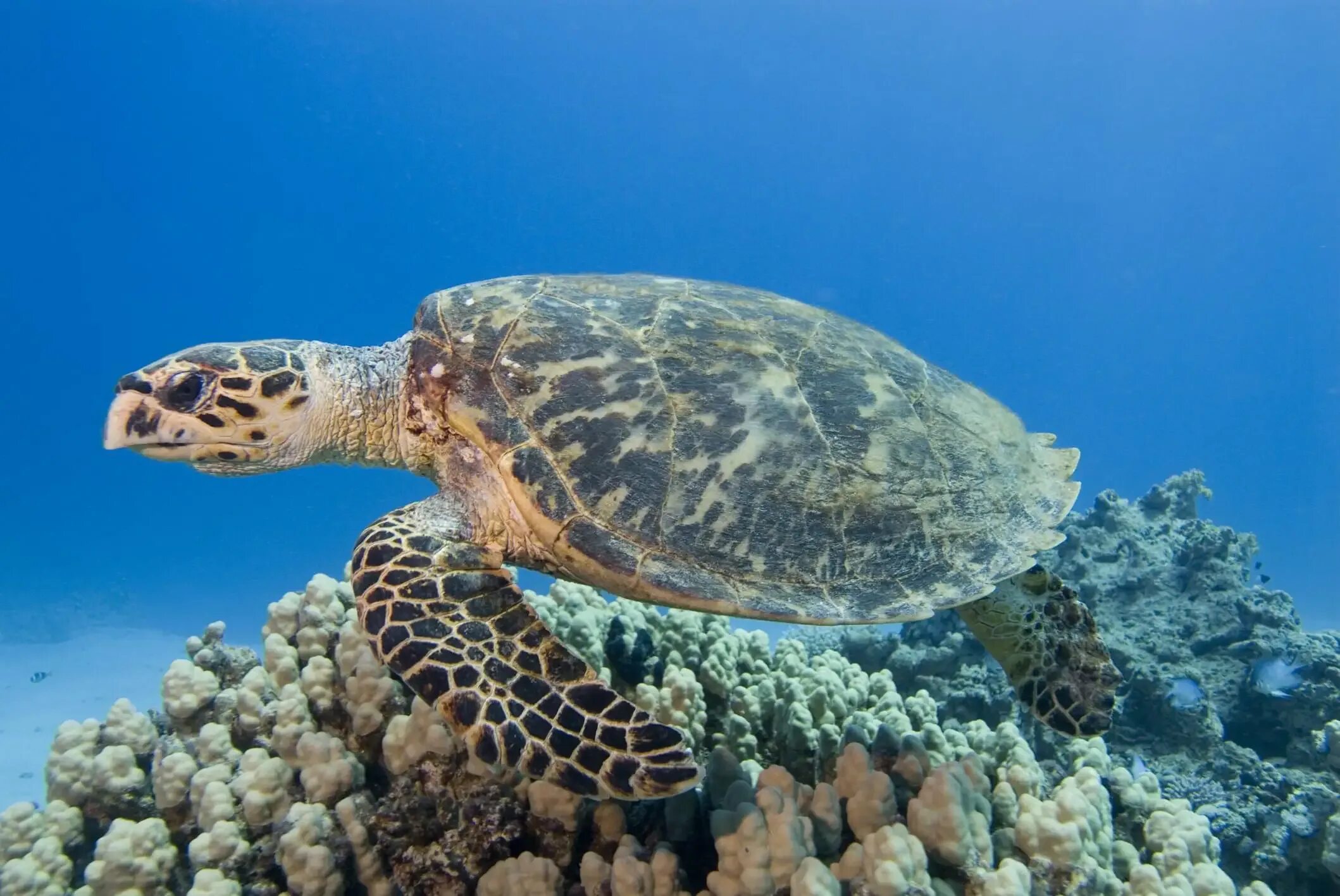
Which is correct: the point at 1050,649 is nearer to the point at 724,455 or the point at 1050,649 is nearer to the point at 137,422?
the point at 724,455

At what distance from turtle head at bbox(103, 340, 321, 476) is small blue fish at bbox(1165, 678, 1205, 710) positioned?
671 cm

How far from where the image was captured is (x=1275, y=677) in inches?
224

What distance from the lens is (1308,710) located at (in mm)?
5320

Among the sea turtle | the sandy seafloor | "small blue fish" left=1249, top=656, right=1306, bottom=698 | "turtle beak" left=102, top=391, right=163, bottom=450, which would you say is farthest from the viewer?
the sandy seafloor

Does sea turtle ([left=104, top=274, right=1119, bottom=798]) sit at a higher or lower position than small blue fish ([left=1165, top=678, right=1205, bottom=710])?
lower

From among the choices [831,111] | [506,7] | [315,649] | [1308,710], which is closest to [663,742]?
[315,649]

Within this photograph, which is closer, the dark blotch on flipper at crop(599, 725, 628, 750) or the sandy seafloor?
the dark blotch on flipper at crop(599, 725, 628, 750)

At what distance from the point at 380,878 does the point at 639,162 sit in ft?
366

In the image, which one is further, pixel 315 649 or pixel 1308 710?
pixel 1308 710

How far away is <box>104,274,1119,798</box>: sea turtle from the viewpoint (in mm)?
2664

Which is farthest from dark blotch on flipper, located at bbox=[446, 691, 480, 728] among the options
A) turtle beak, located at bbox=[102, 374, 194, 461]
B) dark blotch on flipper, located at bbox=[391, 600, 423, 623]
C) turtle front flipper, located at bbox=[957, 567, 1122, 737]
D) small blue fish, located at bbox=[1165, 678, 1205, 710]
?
small blue fish, located at bbox=[1165, 678, 1205, 710]

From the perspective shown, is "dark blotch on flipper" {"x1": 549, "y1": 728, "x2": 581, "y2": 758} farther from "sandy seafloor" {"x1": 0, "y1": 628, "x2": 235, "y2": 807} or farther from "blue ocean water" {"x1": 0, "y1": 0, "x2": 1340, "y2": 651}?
"blue ocean water" {"x1": 0, "y1": 0, "x2": 1340, "y2": 651}

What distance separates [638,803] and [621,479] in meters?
1.47

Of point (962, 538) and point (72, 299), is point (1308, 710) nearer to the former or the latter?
point (962, 538)
